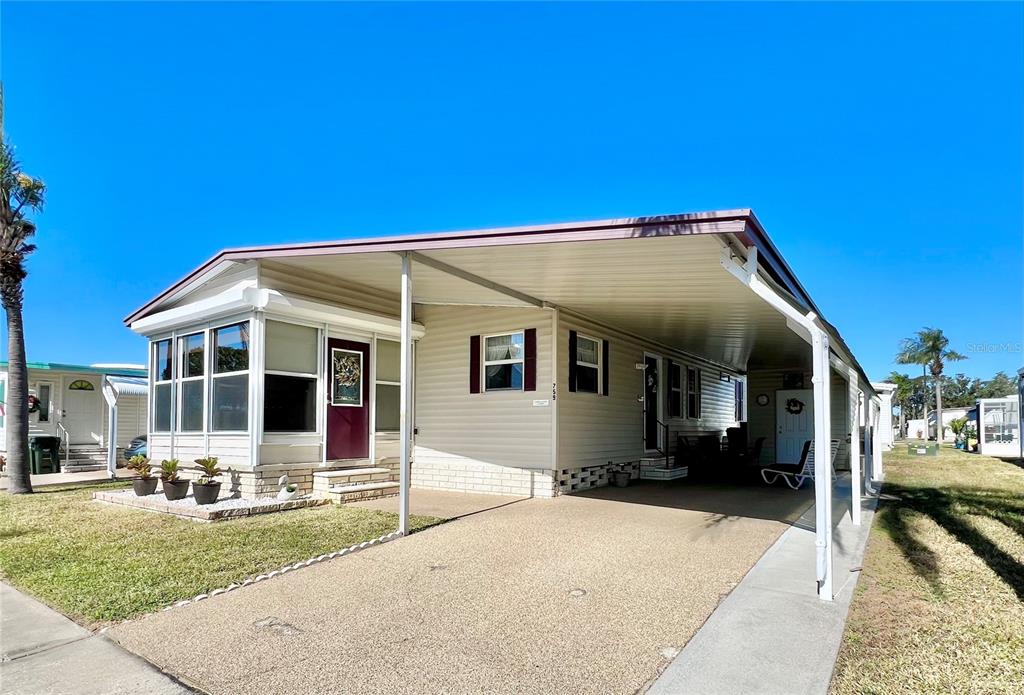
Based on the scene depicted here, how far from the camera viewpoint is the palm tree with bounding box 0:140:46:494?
1065 centimetres

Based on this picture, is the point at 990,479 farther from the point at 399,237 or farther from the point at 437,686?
the point at 437,686

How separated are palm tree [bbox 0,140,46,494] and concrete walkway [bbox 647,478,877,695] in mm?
11910

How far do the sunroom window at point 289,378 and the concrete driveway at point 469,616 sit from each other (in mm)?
3342

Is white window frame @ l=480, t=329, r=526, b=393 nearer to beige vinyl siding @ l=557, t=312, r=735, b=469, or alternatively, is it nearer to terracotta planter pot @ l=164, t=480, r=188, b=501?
beige vinyl siding @ l=557, t=312, r=735, b=469

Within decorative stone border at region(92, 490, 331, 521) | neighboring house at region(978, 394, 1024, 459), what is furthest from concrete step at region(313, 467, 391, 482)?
neighboring house at region(978, 394, 1024, 459)

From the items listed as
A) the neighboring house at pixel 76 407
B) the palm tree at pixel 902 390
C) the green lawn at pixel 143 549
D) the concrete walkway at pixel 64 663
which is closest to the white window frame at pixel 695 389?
the green lawn at pixel 143 549

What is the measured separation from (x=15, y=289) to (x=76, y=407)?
9715 millimetres

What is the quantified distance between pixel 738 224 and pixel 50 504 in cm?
1048

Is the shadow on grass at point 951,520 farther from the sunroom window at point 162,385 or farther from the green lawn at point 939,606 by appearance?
the sunroom window at point 162,385

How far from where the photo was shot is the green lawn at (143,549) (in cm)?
463

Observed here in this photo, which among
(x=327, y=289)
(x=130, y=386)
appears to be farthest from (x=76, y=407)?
(x=327, y=289)

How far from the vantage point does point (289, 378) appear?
29.2 ft

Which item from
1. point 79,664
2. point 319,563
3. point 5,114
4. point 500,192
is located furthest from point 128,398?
point 79,664

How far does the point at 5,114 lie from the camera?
35.6ft
